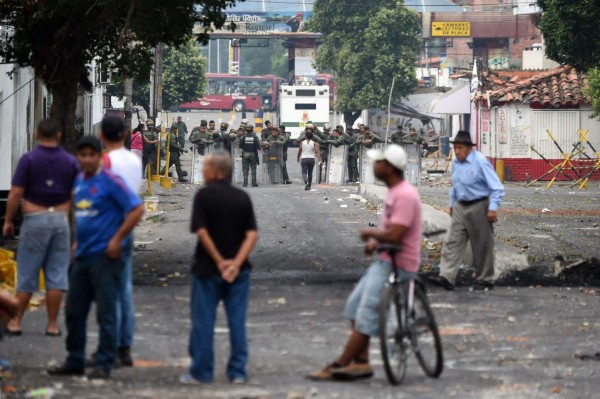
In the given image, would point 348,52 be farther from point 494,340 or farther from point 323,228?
point 494,340

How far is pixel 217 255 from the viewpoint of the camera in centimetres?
887

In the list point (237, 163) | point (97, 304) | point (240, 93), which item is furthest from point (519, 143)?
point (240, 93)

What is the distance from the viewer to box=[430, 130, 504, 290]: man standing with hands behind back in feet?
49.4

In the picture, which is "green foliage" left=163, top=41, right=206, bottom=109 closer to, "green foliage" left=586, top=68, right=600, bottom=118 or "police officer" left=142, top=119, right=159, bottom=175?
"police officer" left=142, top=119, right=159, bottom=175

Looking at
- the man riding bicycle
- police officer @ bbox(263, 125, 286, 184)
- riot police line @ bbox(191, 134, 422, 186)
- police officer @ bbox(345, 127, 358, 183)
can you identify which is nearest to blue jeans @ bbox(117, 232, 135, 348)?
the man riding bicycle

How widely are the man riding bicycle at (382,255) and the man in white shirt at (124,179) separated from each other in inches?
58.6

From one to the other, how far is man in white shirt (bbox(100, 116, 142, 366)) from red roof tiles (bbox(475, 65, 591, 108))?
111 feet

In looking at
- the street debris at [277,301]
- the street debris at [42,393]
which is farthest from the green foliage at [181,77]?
the street debris at [42,393]

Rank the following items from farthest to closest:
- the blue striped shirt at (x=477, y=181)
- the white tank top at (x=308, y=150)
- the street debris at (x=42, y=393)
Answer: the white tank top at (x=308, y=150), the blue striped shirt at (x=477, y=181), the street debris at (x=42, y=393)

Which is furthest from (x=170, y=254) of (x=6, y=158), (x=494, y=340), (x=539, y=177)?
(x=539, y=177)

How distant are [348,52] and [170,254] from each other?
62.4 m

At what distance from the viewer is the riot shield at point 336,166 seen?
41594mm

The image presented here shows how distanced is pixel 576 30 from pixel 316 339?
77.3 feet

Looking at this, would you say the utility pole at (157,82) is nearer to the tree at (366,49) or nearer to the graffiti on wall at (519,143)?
the graffiti on wall at (519,143)
